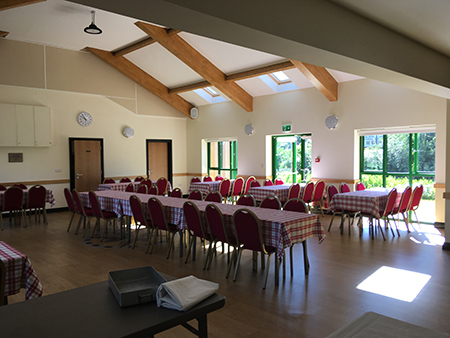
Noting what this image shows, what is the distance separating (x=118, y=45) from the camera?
955 centimetres

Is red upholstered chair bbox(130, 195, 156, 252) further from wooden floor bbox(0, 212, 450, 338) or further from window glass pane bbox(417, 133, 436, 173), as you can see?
window glass pane bbox(417, 133, 436, 173)

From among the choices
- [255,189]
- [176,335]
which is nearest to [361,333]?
[176,335]

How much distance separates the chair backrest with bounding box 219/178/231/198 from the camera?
9.40m

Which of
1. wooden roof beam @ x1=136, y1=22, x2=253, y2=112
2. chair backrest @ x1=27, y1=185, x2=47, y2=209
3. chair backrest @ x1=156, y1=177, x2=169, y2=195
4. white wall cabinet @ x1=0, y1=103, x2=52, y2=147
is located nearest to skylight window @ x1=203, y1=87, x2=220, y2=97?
wooden roof beam @ x1=136, y1=22, x2=253, y2=112

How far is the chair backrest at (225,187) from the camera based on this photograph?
9.40 m

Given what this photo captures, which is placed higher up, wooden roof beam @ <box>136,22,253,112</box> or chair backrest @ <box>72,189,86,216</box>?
wooden roof beam @ <box>136,22,253,112</box>

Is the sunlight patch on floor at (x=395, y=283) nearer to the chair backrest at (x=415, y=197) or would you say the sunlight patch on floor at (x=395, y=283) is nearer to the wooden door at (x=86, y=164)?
the chair backrest at (x=415, y=197)

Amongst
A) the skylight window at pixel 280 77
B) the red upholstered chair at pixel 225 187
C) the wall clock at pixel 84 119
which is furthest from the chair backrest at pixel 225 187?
the wall clock at pixel 84 119

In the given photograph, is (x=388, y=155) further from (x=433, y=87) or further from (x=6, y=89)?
(x=6, y=89)

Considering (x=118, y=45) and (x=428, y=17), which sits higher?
(x=118, y=45)

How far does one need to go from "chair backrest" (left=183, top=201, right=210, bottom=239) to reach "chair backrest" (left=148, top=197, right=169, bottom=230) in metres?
0.46

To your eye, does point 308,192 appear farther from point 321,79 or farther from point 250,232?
point 250,232

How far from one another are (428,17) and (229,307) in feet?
10.5

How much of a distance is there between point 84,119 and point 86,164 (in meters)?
1.30
